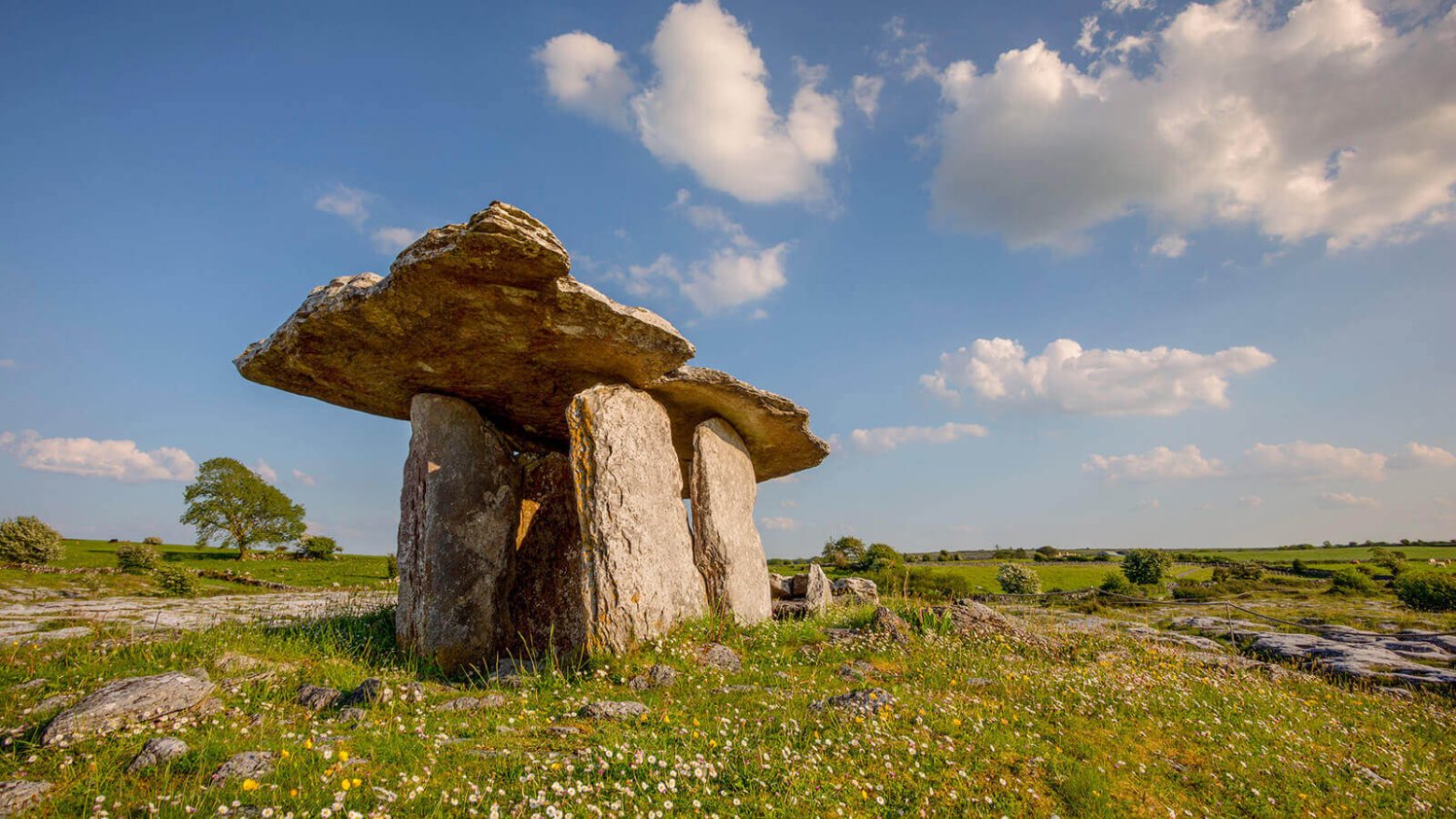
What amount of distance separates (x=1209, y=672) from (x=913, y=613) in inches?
176

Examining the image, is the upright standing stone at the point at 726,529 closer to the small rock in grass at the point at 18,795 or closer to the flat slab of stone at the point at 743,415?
the flat slab of stone at the point at 743,415

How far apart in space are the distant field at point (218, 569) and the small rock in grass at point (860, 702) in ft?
80.6

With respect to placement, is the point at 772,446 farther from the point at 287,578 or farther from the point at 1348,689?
the point at 287,578

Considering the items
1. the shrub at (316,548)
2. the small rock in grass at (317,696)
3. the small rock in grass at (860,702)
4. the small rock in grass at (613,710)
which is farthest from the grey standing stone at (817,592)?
the shrub at (316,548)

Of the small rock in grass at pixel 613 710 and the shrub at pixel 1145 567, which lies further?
the shrub at pixel 1145 567

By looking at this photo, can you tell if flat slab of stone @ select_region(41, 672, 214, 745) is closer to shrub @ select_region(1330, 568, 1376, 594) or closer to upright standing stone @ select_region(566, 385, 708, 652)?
upright standing stone @ select_region(566, 385, 708, 652)

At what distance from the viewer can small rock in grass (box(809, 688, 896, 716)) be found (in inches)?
240

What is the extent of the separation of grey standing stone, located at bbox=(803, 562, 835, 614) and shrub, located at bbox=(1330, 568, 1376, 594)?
25880 mm

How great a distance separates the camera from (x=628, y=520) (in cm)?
930

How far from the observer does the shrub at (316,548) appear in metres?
41.1

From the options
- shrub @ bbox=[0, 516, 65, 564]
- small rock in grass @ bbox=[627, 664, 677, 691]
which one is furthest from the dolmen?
shrub @ bbox=[0, 516, 65, 564]

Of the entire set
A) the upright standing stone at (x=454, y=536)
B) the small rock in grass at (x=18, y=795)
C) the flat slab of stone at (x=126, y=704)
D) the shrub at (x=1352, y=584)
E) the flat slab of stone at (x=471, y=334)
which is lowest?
the shrub at (x=1352, y=584)

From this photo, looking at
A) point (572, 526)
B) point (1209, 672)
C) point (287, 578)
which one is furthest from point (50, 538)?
point (1209, 672)

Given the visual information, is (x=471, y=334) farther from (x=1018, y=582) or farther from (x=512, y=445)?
(x=1018, y=582)
